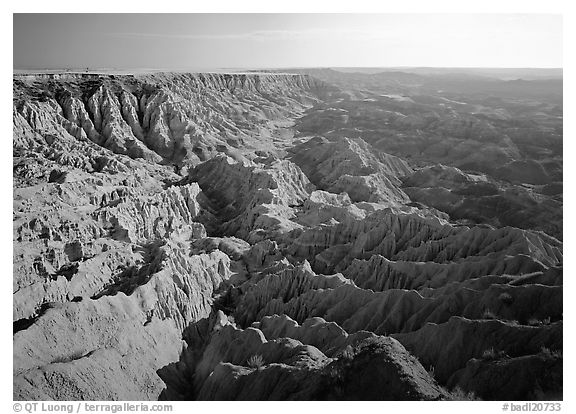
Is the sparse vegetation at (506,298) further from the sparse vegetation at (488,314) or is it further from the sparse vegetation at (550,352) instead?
the sparse vegetation at (550,352)

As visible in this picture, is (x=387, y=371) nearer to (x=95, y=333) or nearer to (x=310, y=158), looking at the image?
(x=95, y=333)

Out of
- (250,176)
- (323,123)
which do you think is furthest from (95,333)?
(323,123)

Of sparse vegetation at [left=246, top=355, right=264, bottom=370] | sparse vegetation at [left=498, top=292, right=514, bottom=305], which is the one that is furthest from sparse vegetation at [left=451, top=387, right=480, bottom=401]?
sparse vegetation at [left=246, top=355, right=264, bottom=370]

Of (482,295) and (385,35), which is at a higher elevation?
(385,35)

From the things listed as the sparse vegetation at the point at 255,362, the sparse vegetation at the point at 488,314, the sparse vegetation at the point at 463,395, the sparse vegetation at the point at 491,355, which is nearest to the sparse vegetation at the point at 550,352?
the sparse vegetation at the point at 491,355

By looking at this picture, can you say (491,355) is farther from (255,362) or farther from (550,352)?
(255,362)

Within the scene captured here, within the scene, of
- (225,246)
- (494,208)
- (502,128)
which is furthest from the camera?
(502,128)

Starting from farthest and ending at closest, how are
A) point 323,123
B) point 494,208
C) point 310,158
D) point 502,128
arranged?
1. point 323,123
2. point 310,158
3. point 502,128
4. point 494,208

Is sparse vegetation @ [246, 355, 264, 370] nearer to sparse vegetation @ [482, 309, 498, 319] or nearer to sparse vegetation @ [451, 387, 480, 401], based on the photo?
sparse vegetation @ [451, 387, 480, 401]

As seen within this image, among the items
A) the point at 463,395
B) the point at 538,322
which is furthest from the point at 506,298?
the point at 463,395

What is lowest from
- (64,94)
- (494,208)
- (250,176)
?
(494,208)
